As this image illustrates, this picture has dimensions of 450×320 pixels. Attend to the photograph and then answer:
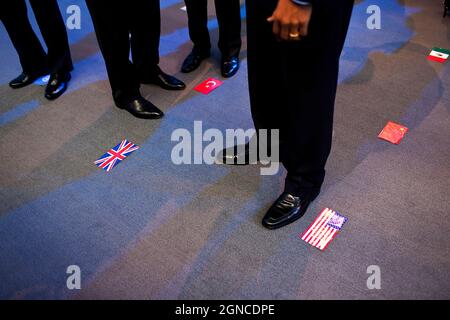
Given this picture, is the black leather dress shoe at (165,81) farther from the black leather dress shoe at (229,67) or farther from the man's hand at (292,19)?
the man's hand at (292,19)

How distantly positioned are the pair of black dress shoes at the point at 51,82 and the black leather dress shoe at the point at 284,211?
1.59m

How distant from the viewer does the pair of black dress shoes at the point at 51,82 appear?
2049 millimetres

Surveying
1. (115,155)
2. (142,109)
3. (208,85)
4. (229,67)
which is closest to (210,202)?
(115,155)

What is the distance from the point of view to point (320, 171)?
4.11 feet

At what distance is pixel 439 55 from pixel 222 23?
4.85 ft

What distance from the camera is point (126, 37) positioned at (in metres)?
1.67

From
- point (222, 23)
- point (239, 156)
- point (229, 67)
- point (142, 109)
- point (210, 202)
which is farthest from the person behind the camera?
point (229, 67)

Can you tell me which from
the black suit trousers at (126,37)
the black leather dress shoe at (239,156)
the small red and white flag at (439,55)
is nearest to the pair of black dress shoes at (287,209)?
the black leather dress shoe at (239,156)

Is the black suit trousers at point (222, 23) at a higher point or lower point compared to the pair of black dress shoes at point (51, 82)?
higher

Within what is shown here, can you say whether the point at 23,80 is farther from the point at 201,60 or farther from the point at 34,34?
the point at 201,60
